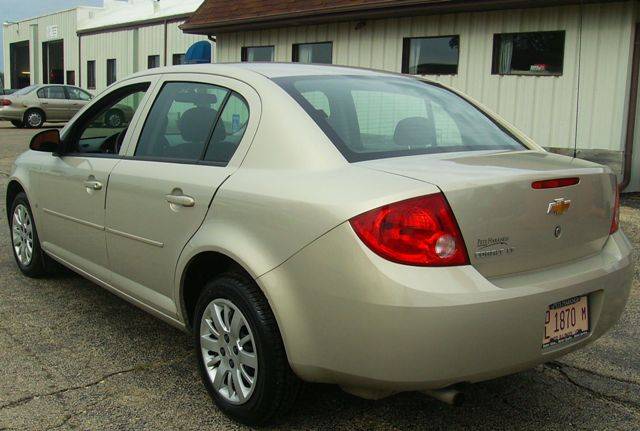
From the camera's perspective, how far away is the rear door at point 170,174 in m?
3.20

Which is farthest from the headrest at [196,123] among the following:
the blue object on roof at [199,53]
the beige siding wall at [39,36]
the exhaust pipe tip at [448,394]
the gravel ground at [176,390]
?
the beige siding wall at [39,36]

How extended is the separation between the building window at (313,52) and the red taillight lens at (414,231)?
10801 millimetres

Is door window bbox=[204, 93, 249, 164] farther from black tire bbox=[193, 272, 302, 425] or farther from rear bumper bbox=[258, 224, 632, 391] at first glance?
rear bumper bbox=[258, 224, 632, 391]

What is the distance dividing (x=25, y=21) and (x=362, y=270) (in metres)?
38.3

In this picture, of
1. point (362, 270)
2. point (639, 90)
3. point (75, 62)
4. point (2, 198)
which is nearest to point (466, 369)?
point (362, 270)

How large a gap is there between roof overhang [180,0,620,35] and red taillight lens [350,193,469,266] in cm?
770

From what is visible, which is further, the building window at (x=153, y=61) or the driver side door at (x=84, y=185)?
the building window at (x=153, y=61)

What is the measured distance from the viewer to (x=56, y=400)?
3.27m

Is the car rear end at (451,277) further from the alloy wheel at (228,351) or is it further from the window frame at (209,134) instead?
the window frame at (209,134)

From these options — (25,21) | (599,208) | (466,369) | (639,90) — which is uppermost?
(25,21)

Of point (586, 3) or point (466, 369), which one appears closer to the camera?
point (466, 369)

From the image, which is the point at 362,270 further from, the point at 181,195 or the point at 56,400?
the point at 56,400

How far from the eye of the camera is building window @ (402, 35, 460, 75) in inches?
430

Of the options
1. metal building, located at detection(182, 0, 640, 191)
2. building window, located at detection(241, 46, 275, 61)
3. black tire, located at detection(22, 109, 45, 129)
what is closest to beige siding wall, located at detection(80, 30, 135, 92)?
black tire, located at detection(22, 109, 45, 129)
